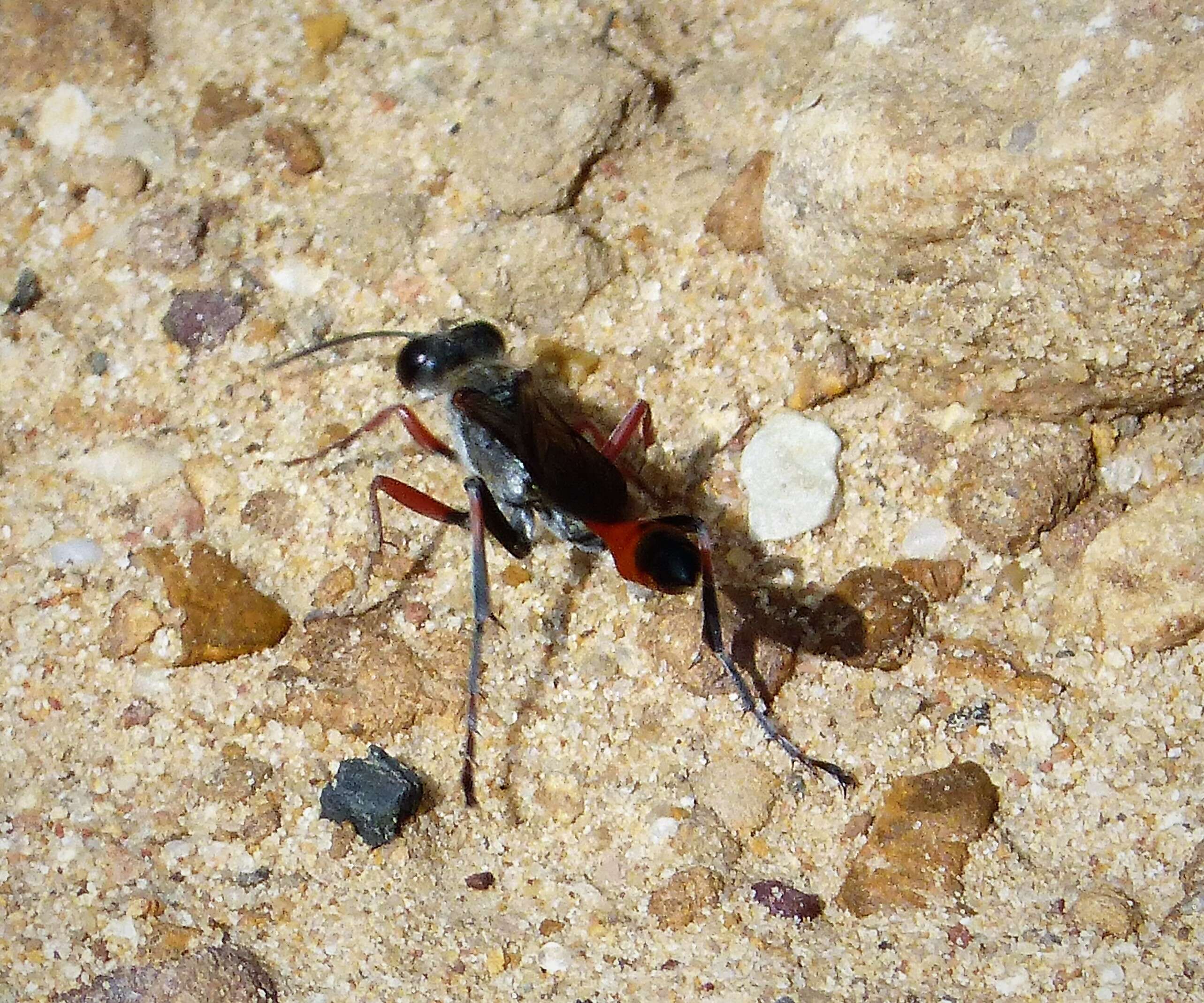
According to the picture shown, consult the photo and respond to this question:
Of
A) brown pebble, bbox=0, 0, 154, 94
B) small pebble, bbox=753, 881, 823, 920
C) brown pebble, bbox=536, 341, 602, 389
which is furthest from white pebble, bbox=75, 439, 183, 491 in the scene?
small pebble, bbox=753, 881, 823, 920

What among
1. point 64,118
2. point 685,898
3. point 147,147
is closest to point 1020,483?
point 685,898

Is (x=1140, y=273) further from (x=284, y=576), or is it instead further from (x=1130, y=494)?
(x=284, y=576)

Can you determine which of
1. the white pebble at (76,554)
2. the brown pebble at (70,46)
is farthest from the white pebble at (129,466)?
the brown pebble at (70,46)

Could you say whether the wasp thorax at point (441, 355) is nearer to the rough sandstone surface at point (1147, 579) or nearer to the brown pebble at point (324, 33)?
the brown pebble at point (324, 33)

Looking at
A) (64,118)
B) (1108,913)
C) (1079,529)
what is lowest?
(1108,913)

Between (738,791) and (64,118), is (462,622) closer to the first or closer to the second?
(738,791)

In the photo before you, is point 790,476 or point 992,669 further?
point 790,476

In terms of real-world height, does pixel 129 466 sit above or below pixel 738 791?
above
